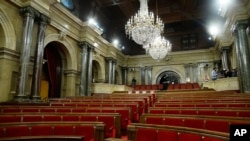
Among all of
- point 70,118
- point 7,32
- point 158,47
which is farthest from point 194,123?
point 158,47

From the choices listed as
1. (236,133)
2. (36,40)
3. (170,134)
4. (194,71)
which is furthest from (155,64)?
(236,133)

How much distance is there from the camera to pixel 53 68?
948 cm

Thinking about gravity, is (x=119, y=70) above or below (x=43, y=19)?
below

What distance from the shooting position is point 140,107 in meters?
5.17

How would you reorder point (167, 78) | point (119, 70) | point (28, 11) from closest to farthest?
point (28, 11)
point (119, 70)
point (167, 78)

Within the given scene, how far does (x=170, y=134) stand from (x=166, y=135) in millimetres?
56

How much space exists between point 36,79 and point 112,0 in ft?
24.7

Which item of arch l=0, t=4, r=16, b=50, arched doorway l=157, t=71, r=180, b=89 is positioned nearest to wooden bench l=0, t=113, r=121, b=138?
arch l=0, t=4, r=16, b=50

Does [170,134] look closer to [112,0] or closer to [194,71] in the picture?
[112,0]

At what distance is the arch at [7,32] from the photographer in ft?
20.3

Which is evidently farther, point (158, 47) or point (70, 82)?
point (158, 47)

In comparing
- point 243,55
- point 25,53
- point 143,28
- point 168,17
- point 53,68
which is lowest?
point 53,68

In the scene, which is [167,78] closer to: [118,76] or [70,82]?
[118,76]

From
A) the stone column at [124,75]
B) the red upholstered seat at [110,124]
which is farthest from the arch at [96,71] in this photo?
the red upholstered seat at [110,124]
